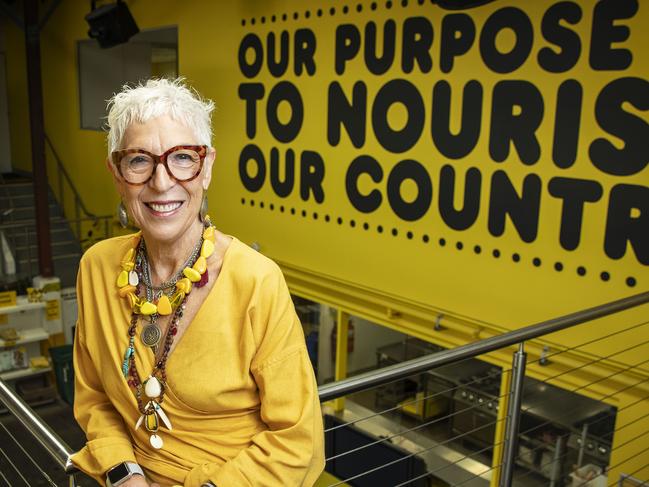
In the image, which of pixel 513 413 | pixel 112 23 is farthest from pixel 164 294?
pixel 112 23

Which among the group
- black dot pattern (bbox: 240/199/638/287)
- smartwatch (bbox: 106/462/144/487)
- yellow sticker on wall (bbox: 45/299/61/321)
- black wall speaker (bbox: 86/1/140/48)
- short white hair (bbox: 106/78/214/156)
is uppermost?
black wall speaker (bbox: 86/1/140/48)

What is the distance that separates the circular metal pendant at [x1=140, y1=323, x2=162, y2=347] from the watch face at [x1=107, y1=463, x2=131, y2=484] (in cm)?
26

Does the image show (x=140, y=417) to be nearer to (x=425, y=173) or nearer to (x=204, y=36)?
(x=425, y=173)

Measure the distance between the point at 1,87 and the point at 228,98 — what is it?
698cm

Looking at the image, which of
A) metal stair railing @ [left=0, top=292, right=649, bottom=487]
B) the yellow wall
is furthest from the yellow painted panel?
metal stair railing @ [left=0, top=292, right=649, bottom=487]

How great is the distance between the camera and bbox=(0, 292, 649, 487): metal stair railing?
1.55m

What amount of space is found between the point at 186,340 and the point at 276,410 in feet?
0.77

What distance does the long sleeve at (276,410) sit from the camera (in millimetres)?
1353

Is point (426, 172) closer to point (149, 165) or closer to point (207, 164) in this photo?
point (207, 164)

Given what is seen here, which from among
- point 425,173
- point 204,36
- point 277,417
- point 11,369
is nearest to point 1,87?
point 11,369

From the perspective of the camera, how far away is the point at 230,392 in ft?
4.52

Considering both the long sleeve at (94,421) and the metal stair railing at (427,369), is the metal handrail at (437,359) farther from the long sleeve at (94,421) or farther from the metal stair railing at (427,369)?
the long sleeve at (94,421)

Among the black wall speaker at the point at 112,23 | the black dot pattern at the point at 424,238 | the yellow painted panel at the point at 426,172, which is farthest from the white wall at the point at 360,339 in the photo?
the black wall speaker at the point at 112,23

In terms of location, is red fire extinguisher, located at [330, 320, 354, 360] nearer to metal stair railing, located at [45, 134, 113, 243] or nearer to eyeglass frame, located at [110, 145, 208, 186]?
metal stair railing, located at [45, 134, 113, 243]
